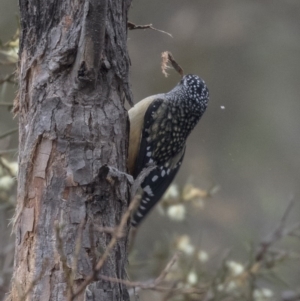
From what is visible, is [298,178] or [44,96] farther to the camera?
[298,178]

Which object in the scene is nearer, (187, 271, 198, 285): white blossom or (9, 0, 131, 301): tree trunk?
(9, 0, 131, 301): tree trunk

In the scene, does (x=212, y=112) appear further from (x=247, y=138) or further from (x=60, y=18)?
(x=60, y=18)

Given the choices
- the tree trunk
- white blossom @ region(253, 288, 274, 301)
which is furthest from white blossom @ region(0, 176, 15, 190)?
white blossom @ region(253, 288, 274, 301)

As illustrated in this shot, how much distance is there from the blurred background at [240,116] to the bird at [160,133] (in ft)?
10.1

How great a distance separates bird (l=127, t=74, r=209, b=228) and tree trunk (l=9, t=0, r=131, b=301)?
40.0 inches

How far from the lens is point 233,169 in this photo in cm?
746

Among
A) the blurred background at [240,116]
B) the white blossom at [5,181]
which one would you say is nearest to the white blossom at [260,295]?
the white blossom at [5,181]

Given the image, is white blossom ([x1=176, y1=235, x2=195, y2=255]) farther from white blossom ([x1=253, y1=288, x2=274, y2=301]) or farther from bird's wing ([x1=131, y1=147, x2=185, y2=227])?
bird's wing ([x1=131, y1=147, x2=185, y2=227])

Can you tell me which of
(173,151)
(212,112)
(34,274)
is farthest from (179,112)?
(212,112)

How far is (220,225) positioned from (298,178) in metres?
1.04

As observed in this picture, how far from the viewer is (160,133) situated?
3.64 m

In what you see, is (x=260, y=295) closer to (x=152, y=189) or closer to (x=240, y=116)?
(x=152, y=189)

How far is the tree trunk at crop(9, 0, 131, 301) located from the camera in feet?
7.18

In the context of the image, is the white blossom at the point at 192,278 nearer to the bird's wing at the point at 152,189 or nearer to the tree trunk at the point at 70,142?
the bird's wing at the point at 152,189
